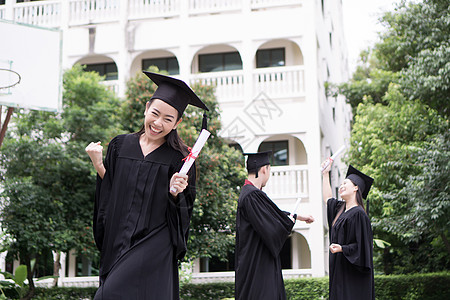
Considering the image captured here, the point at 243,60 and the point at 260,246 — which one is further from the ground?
the point at 243,60

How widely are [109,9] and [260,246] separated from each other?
54.2ft

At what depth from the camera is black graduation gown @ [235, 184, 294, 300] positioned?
6496mm

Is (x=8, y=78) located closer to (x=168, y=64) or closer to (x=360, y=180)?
(x=360, y=180)

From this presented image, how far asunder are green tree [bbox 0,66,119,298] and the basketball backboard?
12.5 ft

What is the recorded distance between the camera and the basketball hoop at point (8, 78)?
962cm

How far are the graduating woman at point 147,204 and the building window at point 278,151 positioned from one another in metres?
16.8

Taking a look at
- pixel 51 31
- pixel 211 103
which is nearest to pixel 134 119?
pixel 211 103

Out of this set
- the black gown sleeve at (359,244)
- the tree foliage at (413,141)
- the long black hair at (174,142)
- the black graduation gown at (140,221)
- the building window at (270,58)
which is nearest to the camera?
the black graduation gown at (140,221)

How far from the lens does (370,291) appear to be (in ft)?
24.1

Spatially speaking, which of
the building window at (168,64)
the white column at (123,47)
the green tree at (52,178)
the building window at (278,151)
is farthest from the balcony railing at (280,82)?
Answer: the green tree at (52,178)

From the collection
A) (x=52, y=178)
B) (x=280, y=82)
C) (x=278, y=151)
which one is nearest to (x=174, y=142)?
(x=52, y=178)

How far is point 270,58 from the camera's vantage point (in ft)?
70.1

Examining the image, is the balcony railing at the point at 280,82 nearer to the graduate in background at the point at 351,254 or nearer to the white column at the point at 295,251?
the white column at the point at 295,251

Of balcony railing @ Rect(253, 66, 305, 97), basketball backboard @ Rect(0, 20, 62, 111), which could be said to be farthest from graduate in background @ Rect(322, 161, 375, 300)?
balcony railing @ Rect(253, 66, 305, 97)
